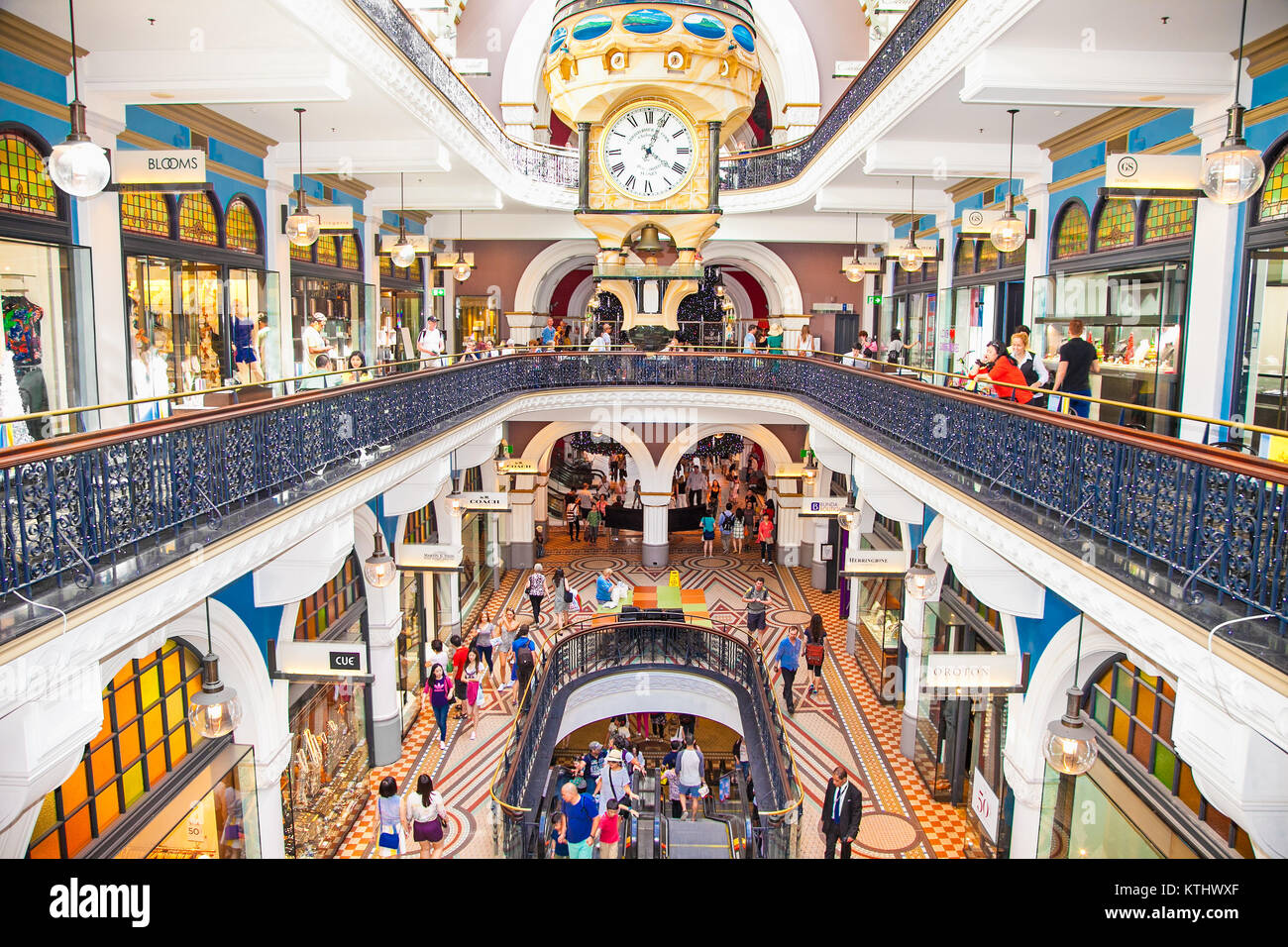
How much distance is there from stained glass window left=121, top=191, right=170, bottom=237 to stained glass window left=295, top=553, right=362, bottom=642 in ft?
12.5

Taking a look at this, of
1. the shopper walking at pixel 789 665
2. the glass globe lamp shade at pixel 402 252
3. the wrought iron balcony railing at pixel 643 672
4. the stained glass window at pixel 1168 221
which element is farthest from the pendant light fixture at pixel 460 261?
the stained glass window at pixel 1168 221

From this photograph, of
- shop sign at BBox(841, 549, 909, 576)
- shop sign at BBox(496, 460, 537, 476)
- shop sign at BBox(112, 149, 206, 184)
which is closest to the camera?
shop sign at BBox(112, 149, 206, 184)

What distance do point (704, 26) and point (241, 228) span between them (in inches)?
230

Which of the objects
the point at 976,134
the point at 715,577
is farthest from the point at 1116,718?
the point at 715,577

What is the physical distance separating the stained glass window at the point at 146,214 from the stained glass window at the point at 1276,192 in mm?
9251

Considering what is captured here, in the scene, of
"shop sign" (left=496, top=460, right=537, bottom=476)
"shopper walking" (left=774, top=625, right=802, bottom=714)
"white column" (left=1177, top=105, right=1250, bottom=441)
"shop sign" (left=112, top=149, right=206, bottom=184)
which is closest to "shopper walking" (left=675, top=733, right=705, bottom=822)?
"shopper walking" (left=774, top=625, right=802, bottom=714)

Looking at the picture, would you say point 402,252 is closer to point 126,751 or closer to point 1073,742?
point 126,751

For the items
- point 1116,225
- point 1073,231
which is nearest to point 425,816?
point 1116,225

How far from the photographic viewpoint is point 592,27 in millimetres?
9477

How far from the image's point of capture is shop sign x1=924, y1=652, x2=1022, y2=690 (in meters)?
7.97

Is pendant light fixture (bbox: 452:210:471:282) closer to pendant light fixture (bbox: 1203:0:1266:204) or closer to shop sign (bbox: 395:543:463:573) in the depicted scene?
shop sign (bbox: 395:543:463:573)

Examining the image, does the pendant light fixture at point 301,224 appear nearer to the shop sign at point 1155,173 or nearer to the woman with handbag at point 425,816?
the woman with handbag at point 425,816
